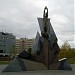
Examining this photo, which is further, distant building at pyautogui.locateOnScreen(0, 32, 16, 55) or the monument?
distant building at pyautogui.locateOnScreen(0, 32, 16, 55)

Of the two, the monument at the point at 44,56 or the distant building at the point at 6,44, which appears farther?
the distant building at the point at 6,44

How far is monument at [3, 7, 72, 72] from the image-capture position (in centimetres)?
2295

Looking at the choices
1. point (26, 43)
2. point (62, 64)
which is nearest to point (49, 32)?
point (62, 64)

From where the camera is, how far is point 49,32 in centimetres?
2389

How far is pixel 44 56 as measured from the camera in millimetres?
23469

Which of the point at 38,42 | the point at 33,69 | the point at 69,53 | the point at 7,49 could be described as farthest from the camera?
the point at 7,49

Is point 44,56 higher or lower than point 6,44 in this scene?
lower

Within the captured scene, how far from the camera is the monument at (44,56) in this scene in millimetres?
22948

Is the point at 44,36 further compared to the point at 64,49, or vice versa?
the point at 64,49

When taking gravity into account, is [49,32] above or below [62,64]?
above

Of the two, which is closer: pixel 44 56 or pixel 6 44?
pixel 44 56

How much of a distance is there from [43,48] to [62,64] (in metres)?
2.46

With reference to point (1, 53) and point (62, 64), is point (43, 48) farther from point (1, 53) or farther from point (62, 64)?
point (1, 53)

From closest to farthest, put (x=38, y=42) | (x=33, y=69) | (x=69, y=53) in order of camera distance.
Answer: (x=33, y=69), (x=38, y=42), (x=69, y=53)
